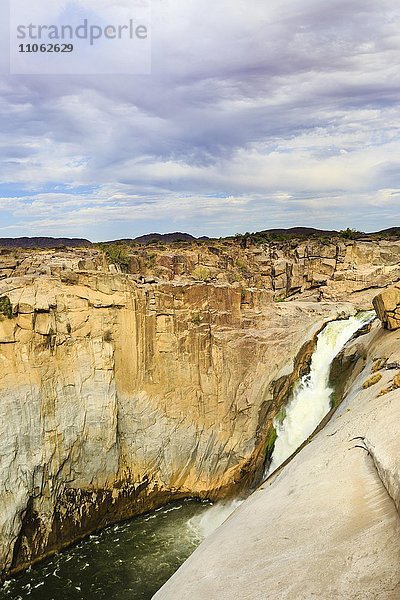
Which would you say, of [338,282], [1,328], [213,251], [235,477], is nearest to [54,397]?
[1,328]

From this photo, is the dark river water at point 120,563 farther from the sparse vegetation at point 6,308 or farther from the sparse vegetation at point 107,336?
the sparse vegetation at point 6,308

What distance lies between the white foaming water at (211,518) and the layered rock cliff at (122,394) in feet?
2.90

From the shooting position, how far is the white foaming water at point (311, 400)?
65.8 feet

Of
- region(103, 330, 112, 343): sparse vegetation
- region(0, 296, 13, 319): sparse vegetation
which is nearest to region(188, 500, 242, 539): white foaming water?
region(103, 330, 112, 343): sparse vegetation

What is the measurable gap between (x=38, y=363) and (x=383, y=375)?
11639mm

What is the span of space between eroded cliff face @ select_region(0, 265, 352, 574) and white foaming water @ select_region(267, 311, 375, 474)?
32.9 inches

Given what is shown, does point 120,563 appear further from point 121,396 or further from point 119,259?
point 119,259

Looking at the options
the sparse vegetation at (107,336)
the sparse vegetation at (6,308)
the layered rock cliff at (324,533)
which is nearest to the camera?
the layered rock cliff at (324,533)

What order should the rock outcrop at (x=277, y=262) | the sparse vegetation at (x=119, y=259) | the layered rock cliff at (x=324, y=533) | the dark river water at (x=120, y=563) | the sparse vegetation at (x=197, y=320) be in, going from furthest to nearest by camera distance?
Result: the rock outcrop at (x=277, y=262), the sparse vegetation at (x=119, y=259), the sparse vegetation at (x=197, y=320), the dark river water at (x=120, y=563), the layered rock cliff at (x=324, y=533)

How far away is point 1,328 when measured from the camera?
1764cm

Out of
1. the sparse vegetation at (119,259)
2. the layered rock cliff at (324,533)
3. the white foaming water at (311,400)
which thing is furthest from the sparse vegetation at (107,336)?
the sparse vegetation at (119,259)

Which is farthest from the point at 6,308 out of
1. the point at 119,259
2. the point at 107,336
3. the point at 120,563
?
the point at 119,259

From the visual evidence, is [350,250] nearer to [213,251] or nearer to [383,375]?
[213,251]

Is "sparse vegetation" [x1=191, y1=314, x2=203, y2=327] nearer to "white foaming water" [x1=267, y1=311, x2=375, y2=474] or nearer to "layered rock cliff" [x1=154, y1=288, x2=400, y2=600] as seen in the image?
"white foaming water" [x1=267, y1=311, x2=375, y2=474]
